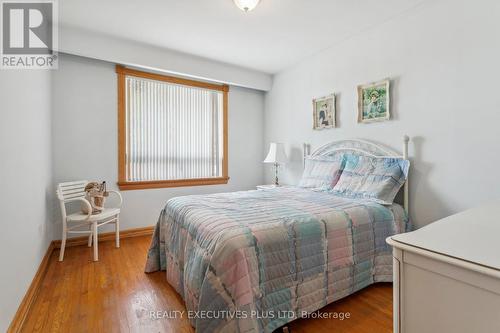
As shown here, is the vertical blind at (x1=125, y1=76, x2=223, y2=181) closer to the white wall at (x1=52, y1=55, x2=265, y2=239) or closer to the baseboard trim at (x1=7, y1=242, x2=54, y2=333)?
the white wall at (x1=52, y1=55, x2=265, y2=239)

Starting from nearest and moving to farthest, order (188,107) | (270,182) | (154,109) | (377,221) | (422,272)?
(422,272) < (377,221) < (154,109) < (188,107) < (270,182)

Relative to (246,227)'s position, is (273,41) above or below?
above

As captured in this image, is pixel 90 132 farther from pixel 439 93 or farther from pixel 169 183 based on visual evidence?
pixel 439 93

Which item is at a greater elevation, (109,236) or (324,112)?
(324,112)

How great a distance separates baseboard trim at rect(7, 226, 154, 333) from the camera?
1.51m

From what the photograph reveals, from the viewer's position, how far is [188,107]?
150 inches

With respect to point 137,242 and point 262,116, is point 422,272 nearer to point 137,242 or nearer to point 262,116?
point 137,242

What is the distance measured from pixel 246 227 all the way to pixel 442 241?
948 mm

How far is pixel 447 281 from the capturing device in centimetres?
72

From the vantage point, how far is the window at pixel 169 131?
131 inches

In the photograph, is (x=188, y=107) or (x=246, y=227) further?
(x=188, y=107)

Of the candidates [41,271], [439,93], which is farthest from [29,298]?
[439,93]

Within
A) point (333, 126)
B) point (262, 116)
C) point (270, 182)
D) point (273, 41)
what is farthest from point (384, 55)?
point (270, 182)

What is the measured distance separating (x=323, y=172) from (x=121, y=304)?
2.38 m
